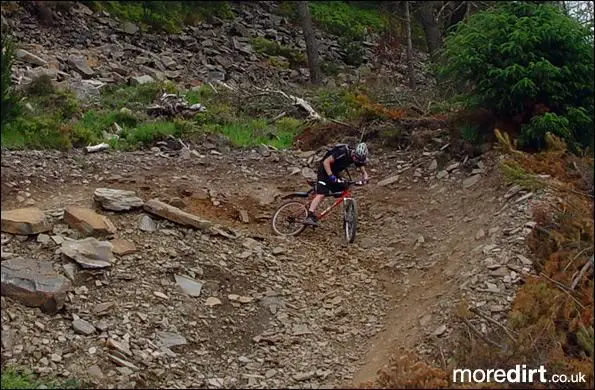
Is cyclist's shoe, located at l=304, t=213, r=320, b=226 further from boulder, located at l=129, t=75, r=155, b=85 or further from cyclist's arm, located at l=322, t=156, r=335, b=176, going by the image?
boulder, located at l=129, t=75, r=155, b=85

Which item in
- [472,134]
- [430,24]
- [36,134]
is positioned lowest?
[36,134]

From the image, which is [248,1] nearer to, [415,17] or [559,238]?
[415,17]

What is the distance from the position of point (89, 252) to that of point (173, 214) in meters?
1.36

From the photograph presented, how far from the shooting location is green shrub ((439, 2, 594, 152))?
9.73 m

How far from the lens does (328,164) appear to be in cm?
947

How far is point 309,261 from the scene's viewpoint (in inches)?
353

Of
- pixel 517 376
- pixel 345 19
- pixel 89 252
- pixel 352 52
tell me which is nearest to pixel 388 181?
pixel 89 252

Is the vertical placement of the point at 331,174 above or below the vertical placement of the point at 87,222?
above

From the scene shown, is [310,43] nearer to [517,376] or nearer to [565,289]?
[565,289]

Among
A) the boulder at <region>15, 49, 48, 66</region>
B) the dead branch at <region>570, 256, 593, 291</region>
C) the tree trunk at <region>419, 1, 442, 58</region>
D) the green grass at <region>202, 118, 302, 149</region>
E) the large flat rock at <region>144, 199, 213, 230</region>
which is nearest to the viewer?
the dead branch at <region>570, 256, 593, 291</region>

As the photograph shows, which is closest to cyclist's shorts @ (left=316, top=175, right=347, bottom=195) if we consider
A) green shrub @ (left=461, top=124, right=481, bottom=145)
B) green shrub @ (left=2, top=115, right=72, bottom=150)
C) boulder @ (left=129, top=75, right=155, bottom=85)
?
green shrub @ (left=461, top=124, right=481, bottom=145)

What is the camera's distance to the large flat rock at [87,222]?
7961 mm

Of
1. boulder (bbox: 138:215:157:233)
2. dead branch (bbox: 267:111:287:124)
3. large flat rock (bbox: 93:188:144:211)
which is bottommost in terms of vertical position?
dead branch (bbox: 267:111:287:124)

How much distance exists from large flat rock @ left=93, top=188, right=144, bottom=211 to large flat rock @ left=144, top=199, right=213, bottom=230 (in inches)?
5.4
